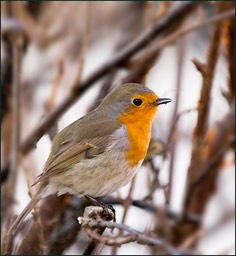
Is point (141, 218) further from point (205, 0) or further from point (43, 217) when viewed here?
point (205, 0)

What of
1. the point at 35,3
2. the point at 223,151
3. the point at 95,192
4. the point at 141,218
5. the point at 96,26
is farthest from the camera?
the point at 96,26

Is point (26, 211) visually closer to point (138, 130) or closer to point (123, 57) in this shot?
point (138, 130)

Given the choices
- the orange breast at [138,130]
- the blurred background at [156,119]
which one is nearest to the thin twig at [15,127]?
the blurred background at [156,119]

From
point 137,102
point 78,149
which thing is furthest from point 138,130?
point 78,149

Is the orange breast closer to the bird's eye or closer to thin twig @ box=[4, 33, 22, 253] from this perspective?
the bird's eye

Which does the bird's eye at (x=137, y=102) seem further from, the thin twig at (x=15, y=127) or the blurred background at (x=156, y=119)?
the thin twig at (x=15, y=127)

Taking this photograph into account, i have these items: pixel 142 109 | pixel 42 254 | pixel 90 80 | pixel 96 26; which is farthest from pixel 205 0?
pixel 42 254
